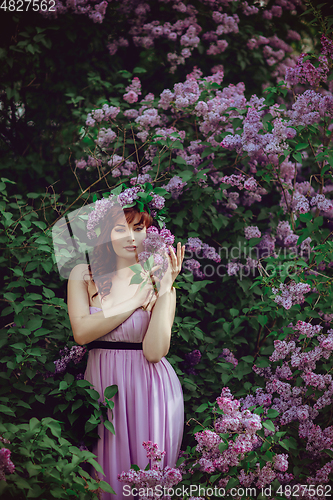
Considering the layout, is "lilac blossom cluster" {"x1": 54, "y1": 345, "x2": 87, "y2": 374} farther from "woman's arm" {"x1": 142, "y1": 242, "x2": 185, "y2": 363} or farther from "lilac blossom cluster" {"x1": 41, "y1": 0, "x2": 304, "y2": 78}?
"lilac blossom cluster" {"x1": 41, "y1": 0, "x2": 304, "y2": 78}

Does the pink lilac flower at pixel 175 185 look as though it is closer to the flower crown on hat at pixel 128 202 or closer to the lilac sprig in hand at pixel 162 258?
the flower crown on hat at pixel 128 202

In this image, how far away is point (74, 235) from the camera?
8.48ft

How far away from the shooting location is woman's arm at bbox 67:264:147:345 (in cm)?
197

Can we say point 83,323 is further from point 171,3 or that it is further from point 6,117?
point 171,3

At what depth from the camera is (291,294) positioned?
2.37m

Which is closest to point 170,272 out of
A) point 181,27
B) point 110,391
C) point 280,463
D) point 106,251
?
point 106,251

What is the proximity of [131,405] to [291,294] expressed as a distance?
110cm

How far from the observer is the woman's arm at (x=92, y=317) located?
197 centimetres

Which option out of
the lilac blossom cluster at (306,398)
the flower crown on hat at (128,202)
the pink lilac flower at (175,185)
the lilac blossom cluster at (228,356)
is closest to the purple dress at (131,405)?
the flower crown on hat at (128,202)

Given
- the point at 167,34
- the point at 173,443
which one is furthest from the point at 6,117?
the point at 173,443

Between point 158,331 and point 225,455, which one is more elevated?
point 158,331

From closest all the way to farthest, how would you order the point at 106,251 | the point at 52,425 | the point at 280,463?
the point at 52,425, the point at 280,463, the point at 106,251

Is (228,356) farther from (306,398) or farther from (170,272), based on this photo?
(170,272)

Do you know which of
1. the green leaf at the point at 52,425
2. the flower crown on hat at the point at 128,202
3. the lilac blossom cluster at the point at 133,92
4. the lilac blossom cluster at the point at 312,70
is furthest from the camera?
the lilac blossom cluster at the point at 133,92
